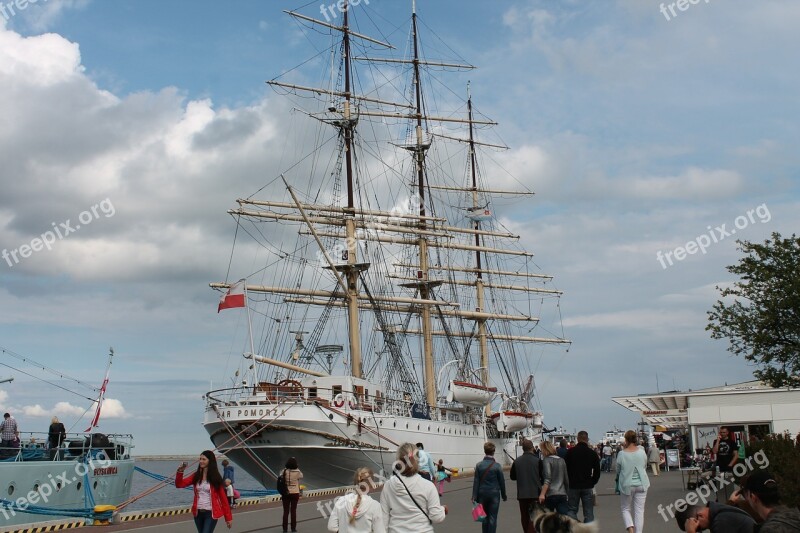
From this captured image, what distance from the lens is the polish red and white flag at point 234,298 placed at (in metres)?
30.9

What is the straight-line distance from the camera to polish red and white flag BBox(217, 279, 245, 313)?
101 feet

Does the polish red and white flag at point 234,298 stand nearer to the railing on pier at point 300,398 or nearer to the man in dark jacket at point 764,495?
the railing on pier at point 300,398

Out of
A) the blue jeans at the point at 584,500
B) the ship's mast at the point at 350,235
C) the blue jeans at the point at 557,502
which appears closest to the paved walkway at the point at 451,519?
the blue jeans at the point at 584,500

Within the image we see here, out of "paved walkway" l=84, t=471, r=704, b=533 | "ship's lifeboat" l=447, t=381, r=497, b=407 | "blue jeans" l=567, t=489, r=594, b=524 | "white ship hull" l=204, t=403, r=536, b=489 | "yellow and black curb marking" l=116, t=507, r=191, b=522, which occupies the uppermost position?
"ship's lifeboat" l=447, t=381, r=497, b=407

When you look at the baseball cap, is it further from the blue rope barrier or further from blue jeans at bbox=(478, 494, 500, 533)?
the blue rope barrier

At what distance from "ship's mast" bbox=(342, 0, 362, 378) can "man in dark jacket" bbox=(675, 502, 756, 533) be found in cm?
3774

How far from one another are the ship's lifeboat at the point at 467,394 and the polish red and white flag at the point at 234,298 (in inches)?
763

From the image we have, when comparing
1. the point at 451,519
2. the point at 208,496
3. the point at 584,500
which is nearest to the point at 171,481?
the point at 451,519

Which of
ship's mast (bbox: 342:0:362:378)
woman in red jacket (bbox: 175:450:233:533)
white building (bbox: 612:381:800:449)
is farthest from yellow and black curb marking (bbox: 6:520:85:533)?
ship's mast (bbox: 342:0:362:378)

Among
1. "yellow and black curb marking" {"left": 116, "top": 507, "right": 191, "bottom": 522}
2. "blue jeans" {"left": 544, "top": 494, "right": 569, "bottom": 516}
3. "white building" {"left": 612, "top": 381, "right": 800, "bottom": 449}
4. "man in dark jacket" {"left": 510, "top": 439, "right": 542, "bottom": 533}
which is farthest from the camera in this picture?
"white building" {"left": 612, "top": 381, "right": 800, "bottom": 449}

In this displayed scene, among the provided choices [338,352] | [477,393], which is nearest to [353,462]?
[338,352]

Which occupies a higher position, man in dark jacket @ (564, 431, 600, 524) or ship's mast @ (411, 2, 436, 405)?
ship's mast @ (411, 2, 436, 405)

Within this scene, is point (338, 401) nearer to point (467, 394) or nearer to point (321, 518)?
→ point (467, 394)

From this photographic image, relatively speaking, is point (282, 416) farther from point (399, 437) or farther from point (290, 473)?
point (290, 473)
